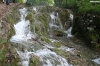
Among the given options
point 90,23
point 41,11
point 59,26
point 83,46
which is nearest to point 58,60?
point 83,46

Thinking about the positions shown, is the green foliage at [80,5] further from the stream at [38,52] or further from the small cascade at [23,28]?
the small cascade at [23,28]

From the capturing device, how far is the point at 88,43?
13.1m

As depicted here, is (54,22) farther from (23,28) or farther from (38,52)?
(38,52)

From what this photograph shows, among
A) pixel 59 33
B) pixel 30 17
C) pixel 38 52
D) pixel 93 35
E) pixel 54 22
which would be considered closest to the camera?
pixel 38 52

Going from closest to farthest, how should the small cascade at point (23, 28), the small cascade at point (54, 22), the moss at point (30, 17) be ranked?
the small cascade at point (23, 28)
the moss at point (30, 17)
the small cascade at point (54, 22)

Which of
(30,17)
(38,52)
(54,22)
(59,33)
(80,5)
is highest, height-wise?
(80,5)

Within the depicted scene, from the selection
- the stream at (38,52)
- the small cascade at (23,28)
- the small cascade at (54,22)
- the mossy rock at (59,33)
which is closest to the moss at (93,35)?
the stream at (38,52)

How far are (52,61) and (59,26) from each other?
764 cm

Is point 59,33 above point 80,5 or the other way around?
the other way around

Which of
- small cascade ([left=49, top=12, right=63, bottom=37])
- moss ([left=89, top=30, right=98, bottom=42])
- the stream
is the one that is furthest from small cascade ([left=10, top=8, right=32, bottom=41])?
moss ([left=89, top=30, right=98, bottom=42])

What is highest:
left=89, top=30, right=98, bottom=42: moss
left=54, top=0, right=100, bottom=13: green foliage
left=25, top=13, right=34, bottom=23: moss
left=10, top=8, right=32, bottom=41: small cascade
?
left=54, top=0, right=100, bottom=13: green foliage

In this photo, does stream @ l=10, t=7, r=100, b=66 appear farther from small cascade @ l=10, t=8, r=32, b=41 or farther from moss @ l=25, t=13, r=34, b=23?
moss @ l=25, t=13, r=34, b=23

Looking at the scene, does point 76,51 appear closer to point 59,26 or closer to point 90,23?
point 90,23

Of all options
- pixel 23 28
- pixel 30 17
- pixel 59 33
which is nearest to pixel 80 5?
pixel 59 33
